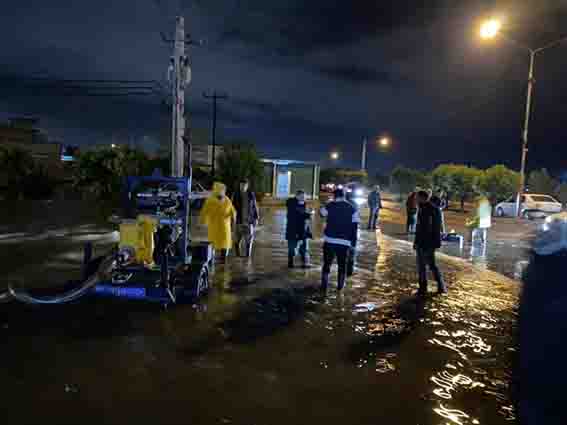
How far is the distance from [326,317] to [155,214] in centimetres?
290

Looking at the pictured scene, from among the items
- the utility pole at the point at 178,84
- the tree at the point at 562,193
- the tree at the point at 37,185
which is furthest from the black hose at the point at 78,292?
the tree at the point at 562,193

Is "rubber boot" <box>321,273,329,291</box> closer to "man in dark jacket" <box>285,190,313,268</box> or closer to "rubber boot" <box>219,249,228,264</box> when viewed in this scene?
"man in dark jacket" <box>285,190,313,268</box>

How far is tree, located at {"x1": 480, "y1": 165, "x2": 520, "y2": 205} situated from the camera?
3259cm

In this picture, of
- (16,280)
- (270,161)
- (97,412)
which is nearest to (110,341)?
(97,412)

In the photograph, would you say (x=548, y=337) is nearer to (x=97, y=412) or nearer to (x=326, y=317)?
(x=326, y=317)

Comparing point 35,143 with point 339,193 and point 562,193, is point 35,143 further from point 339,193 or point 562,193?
point 562,193

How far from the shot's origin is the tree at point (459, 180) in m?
35.0

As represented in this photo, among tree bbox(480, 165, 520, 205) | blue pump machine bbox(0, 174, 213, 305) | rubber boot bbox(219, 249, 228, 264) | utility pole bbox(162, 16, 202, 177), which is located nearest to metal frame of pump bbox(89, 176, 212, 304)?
blue pump machine bbox(0, 174, 213, 305)

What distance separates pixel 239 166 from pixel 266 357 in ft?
66.8

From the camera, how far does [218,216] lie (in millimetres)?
8047

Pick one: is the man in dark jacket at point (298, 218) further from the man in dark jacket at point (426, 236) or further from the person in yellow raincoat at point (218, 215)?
the man in dark jacket at point (426, 236)

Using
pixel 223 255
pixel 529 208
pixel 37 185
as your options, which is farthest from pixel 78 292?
pixel 37 185

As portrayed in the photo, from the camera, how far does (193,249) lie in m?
7.23

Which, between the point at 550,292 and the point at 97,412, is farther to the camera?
the point at 550,292
